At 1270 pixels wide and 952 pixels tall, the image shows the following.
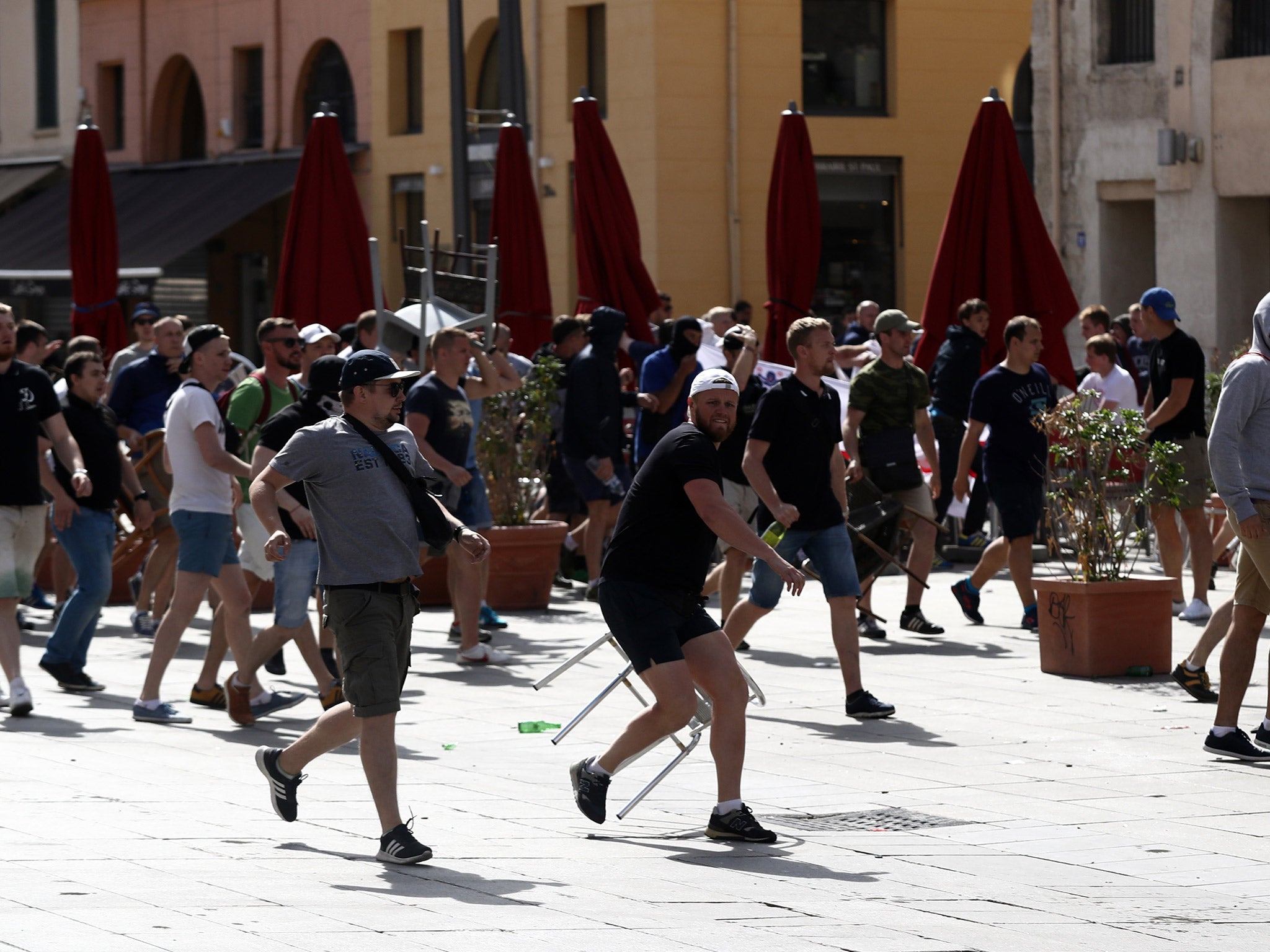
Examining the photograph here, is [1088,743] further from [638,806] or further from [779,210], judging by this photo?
[779,210]

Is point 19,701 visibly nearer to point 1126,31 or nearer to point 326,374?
point 326,374

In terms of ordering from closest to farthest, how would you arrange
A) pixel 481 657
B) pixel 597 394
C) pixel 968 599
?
pixel 481 657 → pixel 968 599 → pixel 597 394

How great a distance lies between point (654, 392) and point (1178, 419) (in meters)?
3.68

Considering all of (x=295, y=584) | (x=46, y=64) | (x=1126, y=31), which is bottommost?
(x=295, y=584)

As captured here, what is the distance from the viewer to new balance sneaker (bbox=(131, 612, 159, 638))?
13.6 m

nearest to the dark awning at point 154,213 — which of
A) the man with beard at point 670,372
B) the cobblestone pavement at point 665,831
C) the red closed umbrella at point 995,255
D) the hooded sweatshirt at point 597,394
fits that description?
the red closed umbrella at point 995,255

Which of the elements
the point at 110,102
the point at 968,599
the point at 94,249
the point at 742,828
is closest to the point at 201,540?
the point at 742,828

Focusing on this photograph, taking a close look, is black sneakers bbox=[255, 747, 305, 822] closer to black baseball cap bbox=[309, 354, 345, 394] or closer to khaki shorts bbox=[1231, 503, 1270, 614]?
black baseball cap bbox=[309, 354, 345, 394]

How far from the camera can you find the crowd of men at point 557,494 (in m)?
7.52

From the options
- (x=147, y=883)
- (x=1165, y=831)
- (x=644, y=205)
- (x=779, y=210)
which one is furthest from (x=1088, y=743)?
(x=644, y=205)

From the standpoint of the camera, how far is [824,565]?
33.7 feet

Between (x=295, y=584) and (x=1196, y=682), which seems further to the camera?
(x=1196, y=682)

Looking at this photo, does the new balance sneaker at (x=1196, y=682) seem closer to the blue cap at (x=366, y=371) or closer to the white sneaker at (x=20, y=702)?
the blue cap at (x=366, y=371)

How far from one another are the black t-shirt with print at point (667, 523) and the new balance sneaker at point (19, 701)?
4013 millimetres
